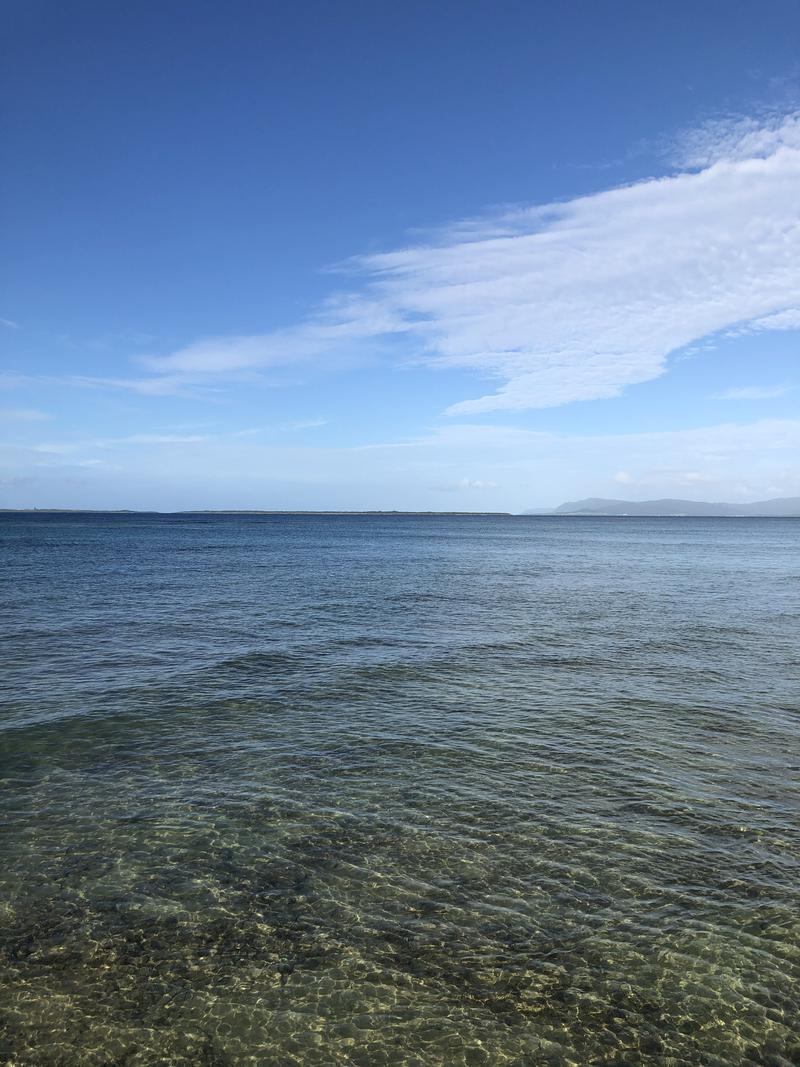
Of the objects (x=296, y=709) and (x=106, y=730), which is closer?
(x=106, y=730)

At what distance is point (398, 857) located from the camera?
12.2m

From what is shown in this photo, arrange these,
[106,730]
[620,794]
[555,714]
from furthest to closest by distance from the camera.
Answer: [555,714], [106,730], [620,794]

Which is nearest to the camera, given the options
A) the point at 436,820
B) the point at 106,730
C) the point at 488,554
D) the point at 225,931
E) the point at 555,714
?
the point at 225,931

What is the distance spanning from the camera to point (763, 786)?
1519cm

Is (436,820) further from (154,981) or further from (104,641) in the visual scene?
(104,641)

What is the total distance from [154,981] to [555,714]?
46.6 feet

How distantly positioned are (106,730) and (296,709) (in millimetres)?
5757

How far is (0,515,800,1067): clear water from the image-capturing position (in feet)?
27.7

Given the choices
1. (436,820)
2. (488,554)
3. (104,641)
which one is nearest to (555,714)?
(436,820)

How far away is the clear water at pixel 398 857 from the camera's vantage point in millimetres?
8430

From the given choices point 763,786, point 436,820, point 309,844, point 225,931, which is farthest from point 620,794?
point 225,931

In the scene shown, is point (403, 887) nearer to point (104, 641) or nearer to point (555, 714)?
point (555, 714)

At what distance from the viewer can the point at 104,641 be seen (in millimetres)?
30250

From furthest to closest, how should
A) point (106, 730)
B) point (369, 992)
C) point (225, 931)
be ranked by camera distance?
1. point (106, 730)
2. point (225, 931)
3. point (369, 992)
